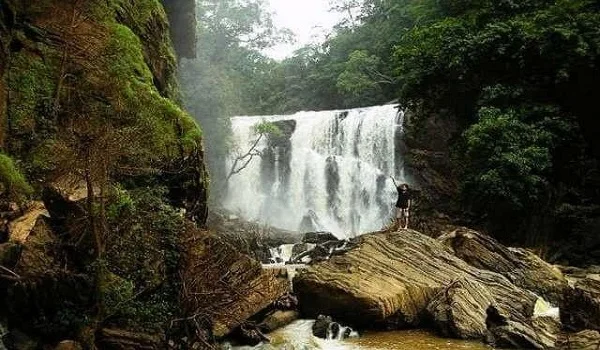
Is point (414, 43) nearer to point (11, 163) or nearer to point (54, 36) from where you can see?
point (54, 36)

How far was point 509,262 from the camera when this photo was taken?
42.8ft

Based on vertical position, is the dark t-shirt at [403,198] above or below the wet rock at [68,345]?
above

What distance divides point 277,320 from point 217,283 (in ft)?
10.0

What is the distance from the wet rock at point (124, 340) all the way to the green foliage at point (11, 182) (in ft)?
7.35

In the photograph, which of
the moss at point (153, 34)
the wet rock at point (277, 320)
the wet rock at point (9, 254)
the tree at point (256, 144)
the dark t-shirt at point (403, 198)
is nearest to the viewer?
the wet rock at point (9, 254)

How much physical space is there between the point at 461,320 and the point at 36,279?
6.82 metres

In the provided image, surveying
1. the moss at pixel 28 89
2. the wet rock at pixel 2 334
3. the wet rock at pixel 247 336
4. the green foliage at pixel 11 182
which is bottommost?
the wet rock at pixel 247 336

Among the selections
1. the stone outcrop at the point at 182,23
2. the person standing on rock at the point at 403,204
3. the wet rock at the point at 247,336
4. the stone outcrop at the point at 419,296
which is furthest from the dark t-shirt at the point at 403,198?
the stone outcrop at the point at 182,23

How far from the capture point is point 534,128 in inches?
709

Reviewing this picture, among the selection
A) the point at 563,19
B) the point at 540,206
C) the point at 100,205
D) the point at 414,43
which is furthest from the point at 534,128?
the point at 100,205

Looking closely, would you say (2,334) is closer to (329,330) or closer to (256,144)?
(329,330)

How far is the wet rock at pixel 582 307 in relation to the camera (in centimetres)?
927

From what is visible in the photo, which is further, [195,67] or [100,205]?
[195,67]

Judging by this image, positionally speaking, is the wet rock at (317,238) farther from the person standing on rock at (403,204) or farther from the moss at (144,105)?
the moss at (144,105)
